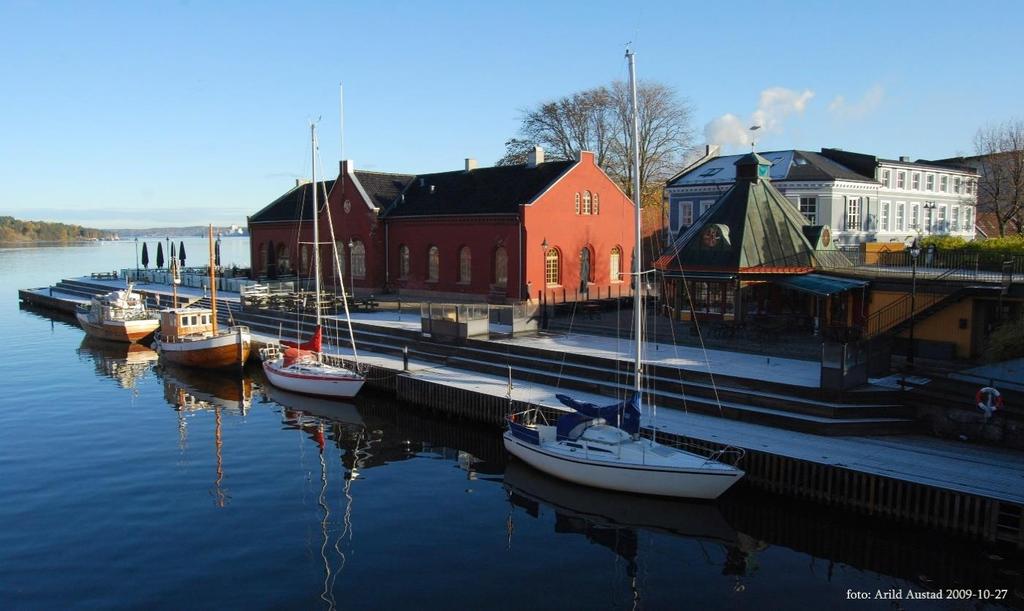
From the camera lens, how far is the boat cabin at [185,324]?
36.0 m

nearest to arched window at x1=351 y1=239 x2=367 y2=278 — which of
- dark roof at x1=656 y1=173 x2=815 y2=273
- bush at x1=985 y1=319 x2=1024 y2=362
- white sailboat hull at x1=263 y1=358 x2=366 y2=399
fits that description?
white sailboat hull at x1=263 y1=358 x2=366 y2=399

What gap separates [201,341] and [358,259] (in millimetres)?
→ 15627

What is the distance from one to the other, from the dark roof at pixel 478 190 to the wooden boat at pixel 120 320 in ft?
52.4

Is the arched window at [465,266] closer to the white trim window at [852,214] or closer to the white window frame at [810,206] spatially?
the white window frame at [810,206]

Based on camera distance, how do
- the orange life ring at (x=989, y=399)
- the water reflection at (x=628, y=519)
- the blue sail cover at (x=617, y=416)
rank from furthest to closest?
1. the blue sail cover at (x=617, y=416)
2. the orange life ring at (x=989, y=399)
3. the water reflection at (x=628, y=519)

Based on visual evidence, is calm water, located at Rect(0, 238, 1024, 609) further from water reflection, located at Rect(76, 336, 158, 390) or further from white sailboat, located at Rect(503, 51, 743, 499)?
water reflection, located at Rect(76, 336, 158, 390)

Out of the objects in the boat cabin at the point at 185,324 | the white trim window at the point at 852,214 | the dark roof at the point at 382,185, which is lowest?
the boat cabin at the point at 185,324

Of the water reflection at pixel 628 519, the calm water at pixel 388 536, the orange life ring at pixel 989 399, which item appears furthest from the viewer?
the orange life ring at pixel 989 399

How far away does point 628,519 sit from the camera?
16.7 m

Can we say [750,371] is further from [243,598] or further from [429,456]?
[243,598]

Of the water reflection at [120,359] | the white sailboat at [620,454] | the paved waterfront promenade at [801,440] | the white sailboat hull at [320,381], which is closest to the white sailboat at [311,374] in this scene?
the white sailboat hull at [320,381]

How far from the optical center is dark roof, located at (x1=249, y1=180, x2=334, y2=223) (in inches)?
2138

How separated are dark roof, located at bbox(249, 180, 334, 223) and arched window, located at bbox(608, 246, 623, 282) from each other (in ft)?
72.7

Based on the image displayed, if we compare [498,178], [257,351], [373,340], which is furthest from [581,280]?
[257,351]
